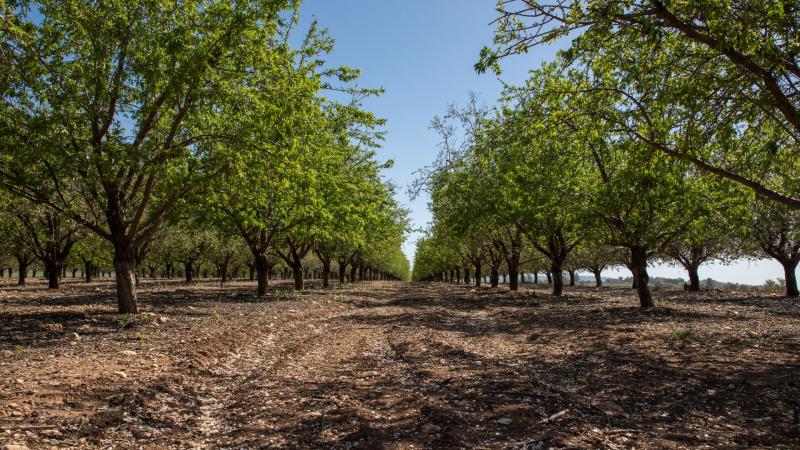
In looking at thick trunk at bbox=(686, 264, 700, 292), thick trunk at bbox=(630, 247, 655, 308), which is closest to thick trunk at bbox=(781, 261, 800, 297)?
thick trunk at bbox=(686, 264, 700, 292)

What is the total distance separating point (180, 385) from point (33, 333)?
303 inches

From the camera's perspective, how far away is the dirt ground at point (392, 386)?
6191 mm

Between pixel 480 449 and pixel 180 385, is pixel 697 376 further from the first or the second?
pixel 180 385

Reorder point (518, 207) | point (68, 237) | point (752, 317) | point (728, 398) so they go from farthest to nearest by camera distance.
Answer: point (68, 237), point (518, 207), point (752, 317), point (728, 398)

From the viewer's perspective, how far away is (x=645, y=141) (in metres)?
11.7

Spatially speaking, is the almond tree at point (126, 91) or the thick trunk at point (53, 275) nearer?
the almond tree at point (126, 91)

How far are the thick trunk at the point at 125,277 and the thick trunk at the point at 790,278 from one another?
41.7 metres

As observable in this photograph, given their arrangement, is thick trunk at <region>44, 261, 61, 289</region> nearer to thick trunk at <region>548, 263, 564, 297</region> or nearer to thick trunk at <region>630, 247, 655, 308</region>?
thick trunk at <region>548, 263, 564, 297</region>

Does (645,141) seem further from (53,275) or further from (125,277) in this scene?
(53,275)

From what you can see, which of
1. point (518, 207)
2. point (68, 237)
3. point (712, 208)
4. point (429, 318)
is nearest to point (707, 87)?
point (712, 208)

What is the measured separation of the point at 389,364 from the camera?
1048 centimetres

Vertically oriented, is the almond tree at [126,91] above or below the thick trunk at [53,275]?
above

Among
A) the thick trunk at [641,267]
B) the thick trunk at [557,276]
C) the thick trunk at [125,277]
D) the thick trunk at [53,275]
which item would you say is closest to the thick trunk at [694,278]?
the thick trunk at [557,276]

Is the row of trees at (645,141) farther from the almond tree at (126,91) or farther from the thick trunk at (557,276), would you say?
the almond tree at (126,91)
